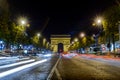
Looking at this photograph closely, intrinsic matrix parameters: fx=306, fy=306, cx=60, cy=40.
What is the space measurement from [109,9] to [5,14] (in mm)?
20818

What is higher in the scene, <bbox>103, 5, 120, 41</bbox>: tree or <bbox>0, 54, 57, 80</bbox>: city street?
<bbox>103, 5, 120, 41</bbox>: tree

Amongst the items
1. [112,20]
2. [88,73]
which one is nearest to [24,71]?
[88,73]

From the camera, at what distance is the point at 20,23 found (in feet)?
258

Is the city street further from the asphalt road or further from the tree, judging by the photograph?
the tree

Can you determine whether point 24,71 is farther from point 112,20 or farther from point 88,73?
point 112,20

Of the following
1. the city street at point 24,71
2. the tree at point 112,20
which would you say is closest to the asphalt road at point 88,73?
the city street at point 24,71

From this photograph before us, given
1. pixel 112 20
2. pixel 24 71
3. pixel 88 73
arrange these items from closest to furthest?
pixel 88 73 → pixel 24 71 → pixel 112 20

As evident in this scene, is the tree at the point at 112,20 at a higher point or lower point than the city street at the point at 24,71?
higher

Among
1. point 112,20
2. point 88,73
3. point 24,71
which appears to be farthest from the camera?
point 112,20

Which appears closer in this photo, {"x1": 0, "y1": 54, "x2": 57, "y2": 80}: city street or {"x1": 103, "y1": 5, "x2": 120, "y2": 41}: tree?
{"x1": 0, "y1": 54, "x2": 57, "y2": 80}: city street

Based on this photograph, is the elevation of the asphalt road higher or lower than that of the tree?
lower

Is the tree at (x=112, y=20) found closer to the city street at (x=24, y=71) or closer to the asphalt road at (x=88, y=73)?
the city street at (x=24, y=71)

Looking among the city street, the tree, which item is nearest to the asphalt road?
the city street

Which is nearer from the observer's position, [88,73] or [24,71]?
[88,73]
